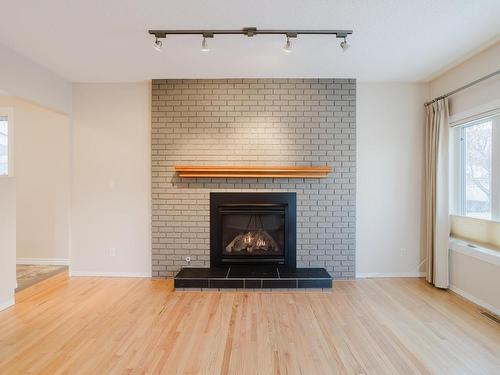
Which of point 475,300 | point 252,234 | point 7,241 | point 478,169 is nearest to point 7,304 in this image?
point 7,241

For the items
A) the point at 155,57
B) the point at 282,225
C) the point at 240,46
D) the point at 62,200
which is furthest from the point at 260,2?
the point at 62,200

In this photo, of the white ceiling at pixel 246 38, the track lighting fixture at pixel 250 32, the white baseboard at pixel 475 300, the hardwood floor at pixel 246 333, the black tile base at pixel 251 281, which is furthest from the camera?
the black tile base at pixel 251 281

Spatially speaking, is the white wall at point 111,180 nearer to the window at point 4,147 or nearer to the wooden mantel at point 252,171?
the wooden mantel at point 252,171

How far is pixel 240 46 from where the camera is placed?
2.88 m

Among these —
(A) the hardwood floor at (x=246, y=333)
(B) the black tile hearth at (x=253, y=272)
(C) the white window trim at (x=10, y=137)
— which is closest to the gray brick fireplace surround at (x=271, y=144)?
(B) the black tile hearth at (x=253, y=272)

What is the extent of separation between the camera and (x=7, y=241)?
2.95m

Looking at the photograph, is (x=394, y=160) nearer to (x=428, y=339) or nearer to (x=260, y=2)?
(x=428, y=339)

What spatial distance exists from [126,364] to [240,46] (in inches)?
111

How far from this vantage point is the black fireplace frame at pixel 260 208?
3.78 meters

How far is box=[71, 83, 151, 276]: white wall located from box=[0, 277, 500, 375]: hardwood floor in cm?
54

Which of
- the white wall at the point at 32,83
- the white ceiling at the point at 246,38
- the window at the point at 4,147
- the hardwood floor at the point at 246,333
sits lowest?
the hardwood floor at the point at 246,333

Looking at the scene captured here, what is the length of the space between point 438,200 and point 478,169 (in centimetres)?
50

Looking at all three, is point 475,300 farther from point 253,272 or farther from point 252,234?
point 252,234

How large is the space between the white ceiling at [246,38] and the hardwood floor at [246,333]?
2.55m
